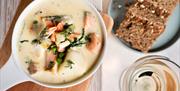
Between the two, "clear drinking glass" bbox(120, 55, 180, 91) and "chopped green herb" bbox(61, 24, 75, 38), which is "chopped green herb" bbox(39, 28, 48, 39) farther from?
"clear drinking glass" bbox(120, 55, 180, 91)

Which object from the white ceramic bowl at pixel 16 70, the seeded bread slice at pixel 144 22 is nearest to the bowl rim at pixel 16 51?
the white ceramic bowl at pixel 16 70

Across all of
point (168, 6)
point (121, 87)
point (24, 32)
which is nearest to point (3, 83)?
point (24, 32)

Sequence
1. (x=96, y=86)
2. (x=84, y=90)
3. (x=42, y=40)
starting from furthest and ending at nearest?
(x=96, y=86) → (x=84, y=90) → (x=42, y=40)

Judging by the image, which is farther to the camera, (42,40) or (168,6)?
(168,6)

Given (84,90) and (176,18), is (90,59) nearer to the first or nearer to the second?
(84,90)

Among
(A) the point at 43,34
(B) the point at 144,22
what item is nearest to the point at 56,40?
(A) the point at 43,34

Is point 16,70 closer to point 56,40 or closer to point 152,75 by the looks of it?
point 56,40

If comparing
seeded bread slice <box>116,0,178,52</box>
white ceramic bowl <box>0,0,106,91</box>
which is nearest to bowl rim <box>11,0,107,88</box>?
white ceramic bowl <box>0,0,106,91</box>
